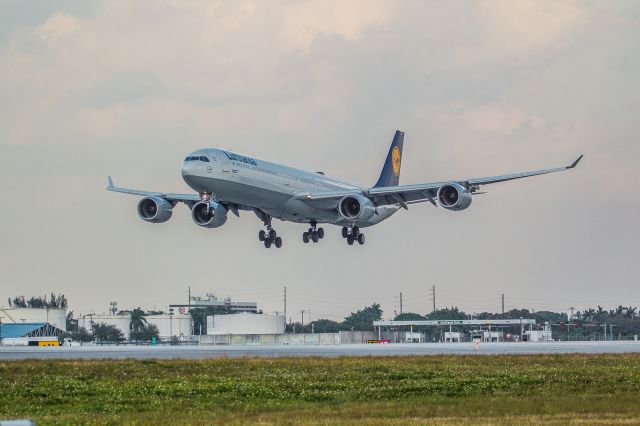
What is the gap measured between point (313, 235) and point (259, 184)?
11976 millimetres

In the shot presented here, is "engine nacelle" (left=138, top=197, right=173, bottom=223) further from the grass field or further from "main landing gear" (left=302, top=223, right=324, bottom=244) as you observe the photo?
the grass field

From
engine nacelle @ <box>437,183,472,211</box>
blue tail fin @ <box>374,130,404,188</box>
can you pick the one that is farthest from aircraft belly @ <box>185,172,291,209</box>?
blue tail fin @ <box>374,130,404,188</box>

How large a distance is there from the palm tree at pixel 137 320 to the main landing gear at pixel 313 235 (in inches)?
4288

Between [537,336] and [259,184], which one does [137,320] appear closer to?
[537,336]

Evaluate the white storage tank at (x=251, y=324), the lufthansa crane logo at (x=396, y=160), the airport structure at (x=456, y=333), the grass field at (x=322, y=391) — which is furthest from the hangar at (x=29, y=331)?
the grass field at (x=322, y=391)

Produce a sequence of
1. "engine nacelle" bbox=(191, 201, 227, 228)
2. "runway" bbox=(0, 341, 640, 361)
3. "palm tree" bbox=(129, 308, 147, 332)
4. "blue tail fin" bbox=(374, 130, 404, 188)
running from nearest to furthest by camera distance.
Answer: "runway" bbox=(0, 341, 640, 361) < "engine nacelle" bbox=(191, 201, 227, 228) < "blue tail fin" bbox=(374, 130, 404, 188) < "palm tree" bbox=(129, 308, 147, 332)

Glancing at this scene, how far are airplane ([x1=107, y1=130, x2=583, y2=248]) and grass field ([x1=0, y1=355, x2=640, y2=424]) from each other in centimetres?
1706

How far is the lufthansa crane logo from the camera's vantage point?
3885 inches

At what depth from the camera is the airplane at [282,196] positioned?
70.4 m

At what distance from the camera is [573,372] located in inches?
1884

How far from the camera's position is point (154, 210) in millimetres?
79812

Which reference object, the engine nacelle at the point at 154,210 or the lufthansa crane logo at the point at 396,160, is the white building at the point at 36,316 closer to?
the lufthansa crane logo at the point at 396,160

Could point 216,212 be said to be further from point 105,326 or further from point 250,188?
point 105,326

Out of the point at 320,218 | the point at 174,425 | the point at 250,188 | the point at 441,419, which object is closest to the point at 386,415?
the point at 441,419
